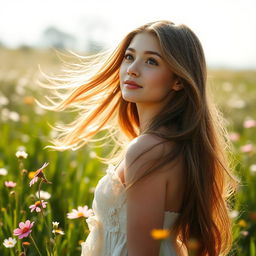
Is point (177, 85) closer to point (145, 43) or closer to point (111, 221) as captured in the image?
point (145, 43)

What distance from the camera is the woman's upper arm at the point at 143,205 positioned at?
1976mm

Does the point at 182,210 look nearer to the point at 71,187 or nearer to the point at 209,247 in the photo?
the point at 209,247

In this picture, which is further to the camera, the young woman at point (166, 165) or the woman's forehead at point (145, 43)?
the woman's forehead at point (145, 43)

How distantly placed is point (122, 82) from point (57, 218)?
1.09 meters

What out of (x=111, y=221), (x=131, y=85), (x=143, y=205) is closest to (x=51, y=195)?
(x=111, y=221)

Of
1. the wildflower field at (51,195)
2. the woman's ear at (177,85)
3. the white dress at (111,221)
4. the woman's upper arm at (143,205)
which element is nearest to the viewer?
the woman's upper arm at (143,205)

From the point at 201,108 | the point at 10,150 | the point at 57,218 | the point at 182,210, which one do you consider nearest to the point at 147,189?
the point at 182,210

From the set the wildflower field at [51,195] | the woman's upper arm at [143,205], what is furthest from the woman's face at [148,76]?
the wildflower field at [51,195]

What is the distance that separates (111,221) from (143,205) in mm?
263

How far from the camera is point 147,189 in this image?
1.99 meters

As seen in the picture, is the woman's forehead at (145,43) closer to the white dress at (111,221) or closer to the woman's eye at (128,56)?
the woman's eye at (128,56)

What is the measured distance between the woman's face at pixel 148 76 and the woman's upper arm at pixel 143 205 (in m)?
0.28

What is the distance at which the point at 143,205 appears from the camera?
1.97 m

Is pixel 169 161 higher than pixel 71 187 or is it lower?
higher
